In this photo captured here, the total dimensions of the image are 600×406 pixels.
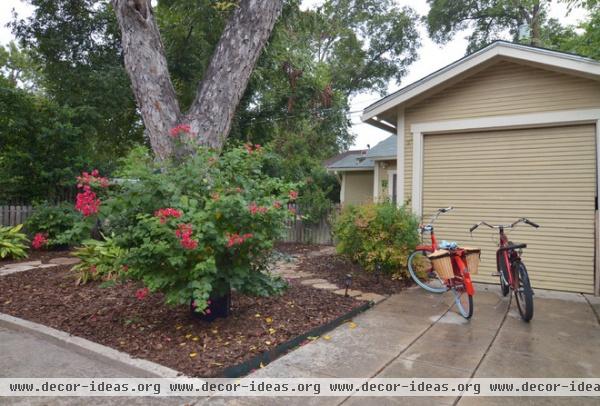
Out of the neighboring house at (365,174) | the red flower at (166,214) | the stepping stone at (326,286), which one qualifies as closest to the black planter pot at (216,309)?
the red flower at (166,214)

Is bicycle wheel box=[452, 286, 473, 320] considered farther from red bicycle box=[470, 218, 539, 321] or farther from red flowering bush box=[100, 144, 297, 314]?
red flowering bush box=[100, 144, 297, 314]

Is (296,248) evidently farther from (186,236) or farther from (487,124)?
(186,236)

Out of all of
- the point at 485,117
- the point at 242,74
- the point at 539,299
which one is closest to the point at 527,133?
the point at 485,117

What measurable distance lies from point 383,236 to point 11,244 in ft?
22.5

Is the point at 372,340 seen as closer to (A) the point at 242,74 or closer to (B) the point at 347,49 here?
(A) the point at 242,74

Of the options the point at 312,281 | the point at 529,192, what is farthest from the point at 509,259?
the point at 312,281

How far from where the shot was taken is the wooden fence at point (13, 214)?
838cm

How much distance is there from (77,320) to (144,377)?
58.5 inches

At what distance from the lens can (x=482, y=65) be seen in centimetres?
582

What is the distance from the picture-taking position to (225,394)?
8.07ft

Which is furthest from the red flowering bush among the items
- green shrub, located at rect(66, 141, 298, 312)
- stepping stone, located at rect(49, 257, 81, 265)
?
stepping stone, located at rect(49, 257, 81, 265)

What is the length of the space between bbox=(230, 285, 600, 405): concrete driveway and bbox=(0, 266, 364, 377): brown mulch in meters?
0.30

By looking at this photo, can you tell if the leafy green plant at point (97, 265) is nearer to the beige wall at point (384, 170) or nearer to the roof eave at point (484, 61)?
the roof eave at point (484, 61)

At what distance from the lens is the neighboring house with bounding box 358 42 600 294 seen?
529cm
